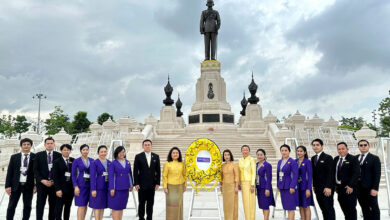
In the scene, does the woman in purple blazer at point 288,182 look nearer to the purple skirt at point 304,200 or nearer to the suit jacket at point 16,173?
the purple skirt at point 304,200

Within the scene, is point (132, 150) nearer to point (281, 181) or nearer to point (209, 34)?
point (281, 181)

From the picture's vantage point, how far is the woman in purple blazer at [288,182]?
224 inches

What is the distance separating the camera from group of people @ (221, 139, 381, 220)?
5617 mm

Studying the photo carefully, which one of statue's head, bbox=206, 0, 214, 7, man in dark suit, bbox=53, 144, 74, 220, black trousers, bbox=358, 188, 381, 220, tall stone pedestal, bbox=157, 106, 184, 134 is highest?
statue's head, bbox=206, 0, 214, 7

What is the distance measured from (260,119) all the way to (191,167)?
57.6 feet

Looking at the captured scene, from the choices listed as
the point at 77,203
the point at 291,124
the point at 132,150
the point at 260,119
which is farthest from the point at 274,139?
the point at 77,203

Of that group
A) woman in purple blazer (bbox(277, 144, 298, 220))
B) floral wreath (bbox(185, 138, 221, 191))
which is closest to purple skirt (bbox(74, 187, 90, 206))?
floral wreath (bbox(185, 138, 221, 191))

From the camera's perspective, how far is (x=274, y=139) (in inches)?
667

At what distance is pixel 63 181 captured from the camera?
224 inches

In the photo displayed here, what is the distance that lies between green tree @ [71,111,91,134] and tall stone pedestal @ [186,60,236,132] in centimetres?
3184

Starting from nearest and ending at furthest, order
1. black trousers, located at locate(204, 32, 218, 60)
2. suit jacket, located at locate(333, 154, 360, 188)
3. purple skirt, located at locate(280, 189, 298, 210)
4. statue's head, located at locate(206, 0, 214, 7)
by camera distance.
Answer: suit jacket, located at locate(333, 154, 360, 188) < purple skirt, located at locate(280, 189, 298, 210) < black trousers, located at locate(204, 32, 218, 60) < statue's head, located at locate(206, 0, 214, 7)

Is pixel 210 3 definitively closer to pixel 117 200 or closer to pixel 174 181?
pixel 174 181

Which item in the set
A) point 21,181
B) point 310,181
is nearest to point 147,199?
point 21,181

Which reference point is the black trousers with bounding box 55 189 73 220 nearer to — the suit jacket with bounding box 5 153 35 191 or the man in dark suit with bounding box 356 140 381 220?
the suit jacket with bounding box 5 153 35 191
